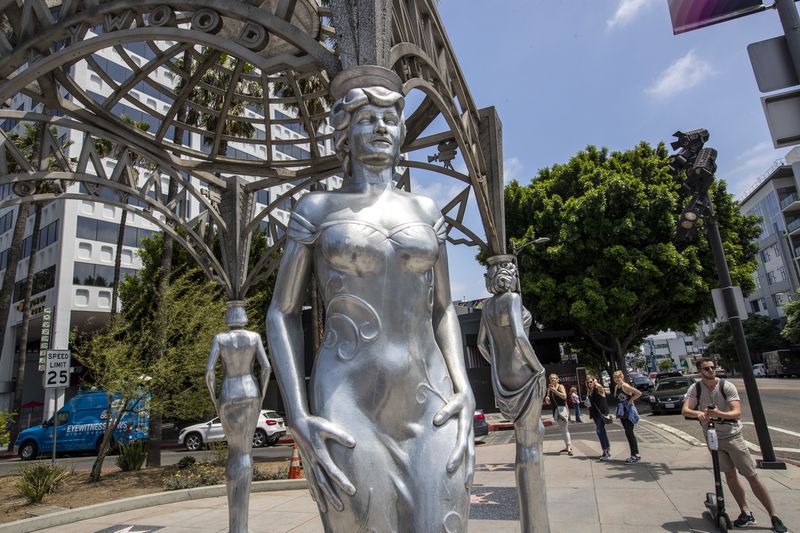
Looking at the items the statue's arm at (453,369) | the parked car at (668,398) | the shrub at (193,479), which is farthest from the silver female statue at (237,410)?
the parked car at (668,398)

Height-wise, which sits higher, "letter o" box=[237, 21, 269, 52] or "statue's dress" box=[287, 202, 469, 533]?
"letter o" box=[237, 21, 269, 52]

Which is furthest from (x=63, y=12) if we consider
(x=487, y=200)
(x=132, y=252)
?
(x=132, y=252)

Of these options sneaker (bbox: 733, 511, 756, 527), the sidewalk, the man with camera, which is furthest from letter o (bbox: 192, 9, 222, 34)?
sneaker (bbox: 733, 511, 756, 527)

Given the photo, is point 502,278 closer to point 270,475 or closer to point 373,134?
point 373,134

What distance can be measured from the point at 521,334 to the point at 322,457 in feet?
4.91

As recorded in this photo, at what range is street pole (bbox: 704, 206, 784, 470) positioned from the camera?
7391mm

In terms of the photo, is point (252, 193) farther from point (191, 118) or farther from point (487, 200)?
point (191, 118)

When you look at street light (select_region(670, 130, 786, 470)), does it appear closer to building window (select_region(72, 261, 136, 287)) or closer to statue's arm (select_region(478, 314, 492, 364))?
statue's arm (select_region(478, 314, 492, 364))

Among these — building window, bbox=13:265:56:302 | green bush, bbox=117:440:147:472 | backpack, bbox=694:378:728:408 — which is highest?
building window, bbox=13:265:56:302

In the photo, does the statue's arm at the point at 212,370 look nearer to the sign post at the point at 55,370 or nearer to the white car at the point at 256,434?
the sign post at the point at 55,370

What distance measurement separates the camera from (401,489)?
170 centimetres

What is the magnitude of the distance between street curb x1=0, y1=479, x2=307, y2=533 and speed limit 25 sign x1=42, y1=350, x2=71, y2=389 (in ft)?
11.8

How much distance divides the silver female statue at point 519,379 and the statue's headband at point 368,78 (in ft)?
4.30

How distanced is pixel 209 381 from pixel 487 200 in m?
4.25
